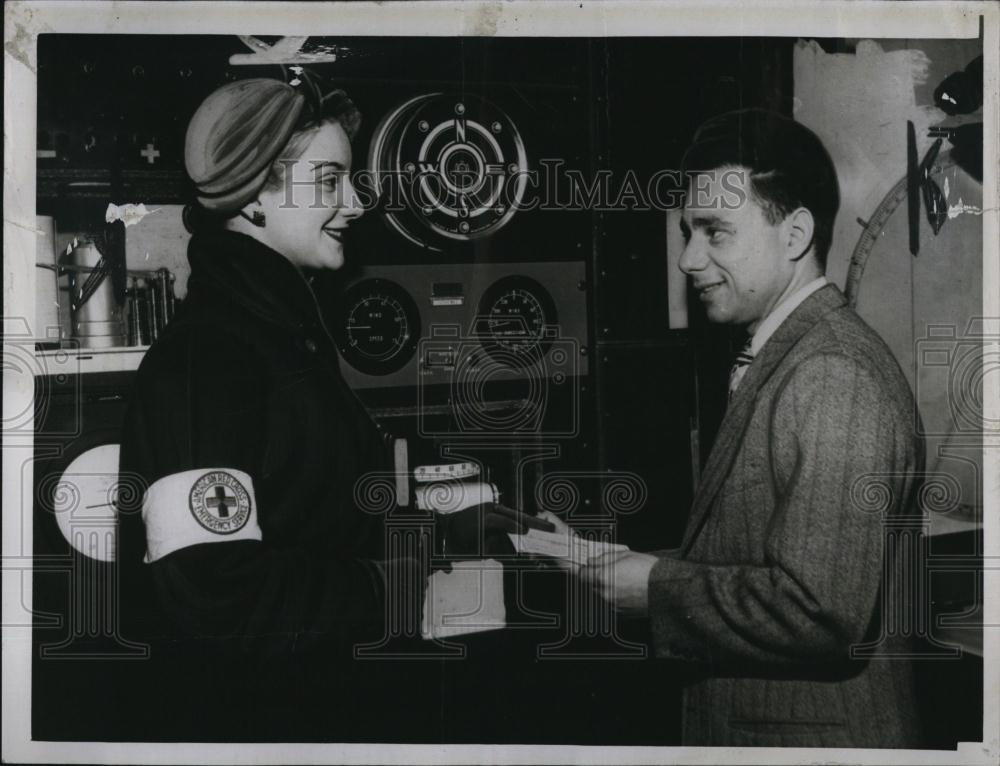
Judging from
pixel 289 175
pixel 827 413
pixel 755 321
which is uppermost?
pixel 289 175

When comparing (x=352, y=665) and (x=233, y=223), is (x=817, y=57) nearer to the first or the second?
(x=233, y=223)

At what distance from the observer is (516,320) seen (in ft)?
8.64

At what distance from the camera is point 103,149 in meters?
2.66

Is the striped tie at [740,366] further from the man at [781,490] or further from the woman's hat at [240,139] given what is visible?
the woman's hat at [240,139]

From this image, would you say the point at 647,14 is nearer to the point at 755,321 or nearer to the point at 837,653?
the point at 755,321

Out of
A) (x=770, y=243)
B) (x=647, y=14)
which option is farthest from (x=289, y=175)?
(x=770, y=243)

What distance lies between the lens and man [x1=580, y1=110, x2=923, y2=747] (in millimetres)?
2543

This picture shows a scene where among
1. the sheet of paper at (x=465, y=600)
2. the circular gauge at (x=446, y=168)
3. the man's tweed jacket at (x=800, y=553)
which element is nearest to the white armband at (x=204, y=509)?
the sheet of paper at (x=465, y=600)

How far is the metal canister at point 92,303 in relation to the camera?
266 cm

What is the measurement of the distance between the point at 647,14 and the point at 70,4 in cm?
161

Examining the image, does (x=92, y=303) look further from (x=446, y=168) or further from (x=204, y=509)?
(x=446, y=168)

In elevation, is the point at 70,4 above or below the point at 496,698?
above

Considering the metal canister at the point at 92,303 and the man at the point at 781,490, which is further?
the metal canister at the point at 92,303

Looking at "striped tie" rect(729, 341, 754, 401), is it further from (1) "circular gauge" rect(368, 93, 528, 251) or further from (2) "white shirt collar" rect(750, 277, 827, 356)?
(1) "circular gauge" rect(368, 93, 528, 251)
